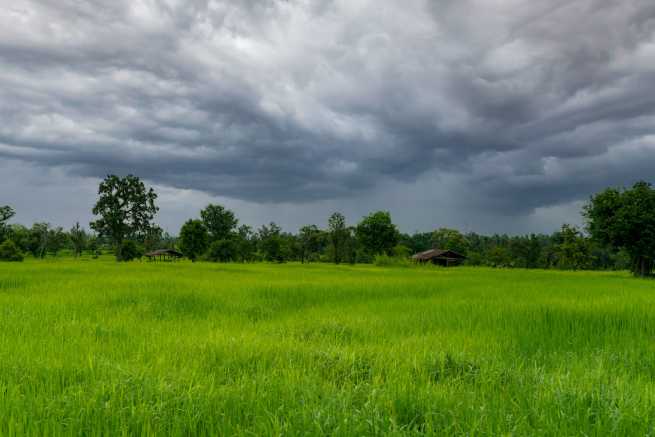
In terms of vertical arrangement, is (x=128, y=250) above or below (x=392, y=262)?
above

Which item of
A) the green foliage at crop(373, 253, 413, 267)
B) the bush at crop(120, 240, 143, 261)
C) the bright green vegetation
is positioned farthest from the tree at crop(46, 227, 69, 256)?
the bright green vegetation

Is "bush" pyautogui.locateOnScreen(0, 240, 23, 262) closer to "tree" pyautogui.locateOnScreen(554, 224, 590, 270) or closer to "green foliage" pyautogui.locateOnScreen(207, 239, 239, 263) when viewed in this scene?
"green foliage" pyautogui.locateOnScreen(207, 239, 239, 263)

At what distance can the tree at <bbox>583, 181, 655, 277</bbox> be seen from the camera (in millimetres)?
45031

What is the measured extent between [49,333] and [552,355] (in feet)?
32.4

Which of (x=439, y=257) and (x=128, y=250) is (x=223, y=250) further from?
(x=439, y=257)

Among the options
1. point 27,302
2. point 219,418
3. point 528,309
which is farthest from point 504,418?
point 27,302

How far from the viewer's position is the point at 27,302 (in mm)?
12648

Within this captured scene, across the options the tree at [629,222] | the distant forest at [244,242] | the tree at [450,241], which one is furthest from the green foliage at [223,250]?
the tree at [450,241]

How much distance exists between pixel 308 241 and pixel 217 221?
25.2m

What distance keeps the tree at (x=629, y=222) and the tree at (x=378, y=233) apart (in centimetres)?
4777

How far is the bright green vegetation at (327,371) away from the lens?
390 centimetres

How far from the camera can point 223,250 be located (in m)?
86.4

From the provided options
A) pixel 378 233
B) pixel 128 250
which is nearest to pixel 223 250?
pixel 128 250

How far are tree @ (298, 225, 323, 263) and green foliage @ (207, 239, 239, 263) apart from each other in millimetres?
25685
